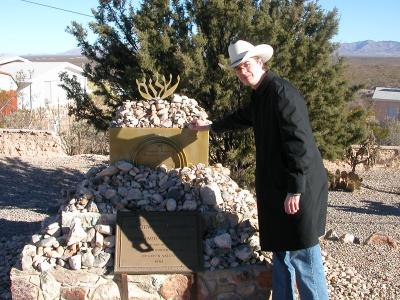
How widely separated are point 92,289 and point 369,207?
6.98 m

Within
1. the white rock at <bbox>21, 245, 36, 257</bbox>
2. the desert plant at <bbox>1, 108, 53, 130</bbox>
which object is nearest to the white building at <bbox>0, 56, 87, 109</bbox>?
the desert plant at <bbox>1, 108, 53, 130</bbox>

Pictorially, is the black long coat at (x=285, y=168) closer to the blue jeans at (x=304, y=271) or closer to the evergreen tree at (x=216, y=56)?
the blue jeans at (x=304, y=271)

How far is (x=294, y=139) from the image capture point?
11.1 feet

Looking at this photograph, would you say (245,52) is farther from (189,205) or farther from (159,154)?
A: (159,154)

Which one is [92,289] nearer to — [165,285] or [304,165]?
[165,285]

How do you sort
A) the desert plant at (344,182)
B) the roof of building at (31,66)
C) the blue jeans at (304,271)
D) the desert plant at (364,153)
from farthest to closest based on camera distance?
the roof of building at (31,66) < the desert plant at (364,153) < the desert plant at (344,182) < the blue jeans at (304,271)

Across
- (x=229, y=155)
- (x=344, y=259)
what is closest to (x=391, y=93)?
(x=229, y=155)

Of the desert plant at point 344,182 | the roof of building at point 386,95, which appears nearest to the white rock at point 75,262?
the desert plant at point 344,182

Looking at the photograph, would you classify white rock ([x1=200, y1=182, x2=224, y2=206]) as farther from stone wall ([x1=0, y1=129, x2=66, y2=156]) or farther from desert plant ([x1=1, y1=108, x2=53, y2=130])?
desert plant ([x1=1, y1=108, x2=53, y2=130])

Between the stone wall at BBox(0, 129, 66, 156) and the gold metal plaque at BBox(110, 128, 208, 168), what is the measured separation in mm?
8394

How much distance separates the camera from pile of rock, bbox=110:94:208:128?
5.21 metres

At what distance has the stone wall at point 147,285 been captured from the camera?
13.7 feet

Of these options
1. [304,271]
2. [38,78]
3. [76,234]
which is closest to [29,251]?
[76,234]

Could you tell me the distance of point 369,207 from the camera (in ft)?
32.9
